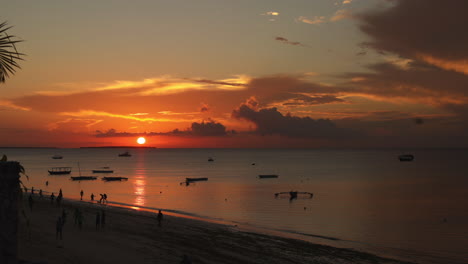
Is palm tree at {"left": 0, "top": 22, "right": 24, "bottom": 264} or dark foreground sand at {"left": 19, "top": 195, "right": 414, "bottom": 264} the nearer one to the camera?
palm tree at {"left": 0, "top": 22, "right": 24, "bottom": 264}

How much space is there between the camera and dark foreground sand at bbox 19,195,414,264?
2589cm

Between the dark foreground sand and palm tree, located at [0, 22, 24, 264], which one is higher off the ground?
palm tree, located at [0, 22, 24, 264]

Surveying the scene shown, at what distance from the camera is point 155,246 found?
30.8 metres

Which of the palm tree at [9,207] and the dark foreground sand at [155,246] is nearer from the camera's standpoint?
the palm tree at [9,207]

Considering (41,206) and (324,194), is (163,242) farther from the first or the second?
(324,194)

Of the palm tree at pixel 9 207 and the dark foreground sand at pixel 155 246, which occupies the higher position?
the palm tree at pixel 9 207

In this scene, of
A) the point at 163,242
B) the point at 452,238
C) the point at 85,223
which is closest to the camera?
the point at 163,242

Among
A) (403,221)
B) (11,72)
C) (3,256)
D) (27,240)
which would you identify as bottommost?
(403,221)

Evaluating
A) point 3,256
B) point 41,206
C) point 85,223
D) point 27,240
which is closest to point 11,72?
point 3,256

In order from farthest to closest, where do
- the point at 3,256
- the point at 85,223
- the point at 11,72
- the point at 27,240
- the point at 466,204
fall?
the point at 466,204
the point at 85,223
the point at 27,240
the point at 11,72
the point at 3,256

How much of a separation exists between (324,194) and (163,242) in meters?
63.6

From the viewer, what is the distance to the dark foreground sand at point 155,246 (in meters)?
25.9

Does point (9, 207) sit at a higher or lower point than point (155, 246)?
higher

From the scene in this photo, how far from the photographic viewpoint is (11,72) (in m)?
9.95
